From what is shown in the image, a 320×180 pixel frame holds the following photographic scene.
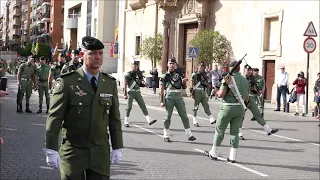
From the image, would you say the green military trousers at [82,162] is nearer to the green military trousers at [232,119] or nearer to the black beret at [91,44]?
the black beret at [91,44]

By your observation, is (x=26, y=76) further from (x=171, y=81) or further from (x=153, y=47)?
(x=153, y=47)

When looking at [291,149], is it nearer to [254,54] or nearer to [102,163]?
[102,163]

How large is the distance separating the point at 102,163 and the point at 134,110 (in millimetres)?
14070

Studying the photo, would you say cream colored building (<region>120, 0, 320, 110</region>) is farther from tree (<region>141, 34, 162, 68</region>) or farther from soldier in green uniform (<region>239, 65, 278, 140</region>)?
soldier in green uniform (<region>239, 65, 278, 140</region>)

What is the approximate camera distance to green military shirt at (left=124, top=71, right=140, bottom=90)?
44.2ft

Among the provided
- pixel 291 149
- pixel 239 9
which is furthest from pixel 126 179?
pixel 239 9

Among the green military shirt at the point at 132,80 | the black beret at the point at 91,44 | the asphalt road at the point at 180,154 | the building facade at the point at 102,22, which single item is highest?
the building facade at the point at 102,22

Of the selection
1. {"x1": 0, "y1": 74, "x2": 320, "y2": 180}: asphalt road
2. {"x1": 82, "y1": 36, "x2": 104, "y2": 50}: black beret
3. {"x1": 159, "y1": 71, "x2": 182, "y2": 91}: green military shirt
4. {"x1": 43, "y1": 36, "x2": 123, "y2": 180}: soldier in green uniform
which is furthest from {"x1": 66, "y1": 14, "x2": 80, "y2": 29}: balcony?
{"x1": 43, "y1": 36, "x2": 123, "y2": 180}: soldier in green uniform

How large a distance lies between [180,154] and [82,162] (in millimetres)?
5533

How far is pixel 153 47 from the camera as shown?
3722cm

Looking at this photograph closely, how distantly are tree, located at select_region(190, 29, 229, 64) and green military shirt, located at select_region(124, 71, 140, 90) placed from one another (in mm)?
15635

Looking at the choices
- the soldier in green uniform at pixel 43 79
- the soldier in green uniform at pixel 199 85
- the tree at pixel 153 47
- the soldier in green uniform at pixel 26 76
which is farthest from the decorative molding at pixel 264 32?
the soldier in green uniform at pixel 26 76

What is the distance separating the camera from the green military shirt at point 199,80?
45.8ft

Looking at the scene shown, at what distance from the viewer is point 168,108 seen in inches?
437
